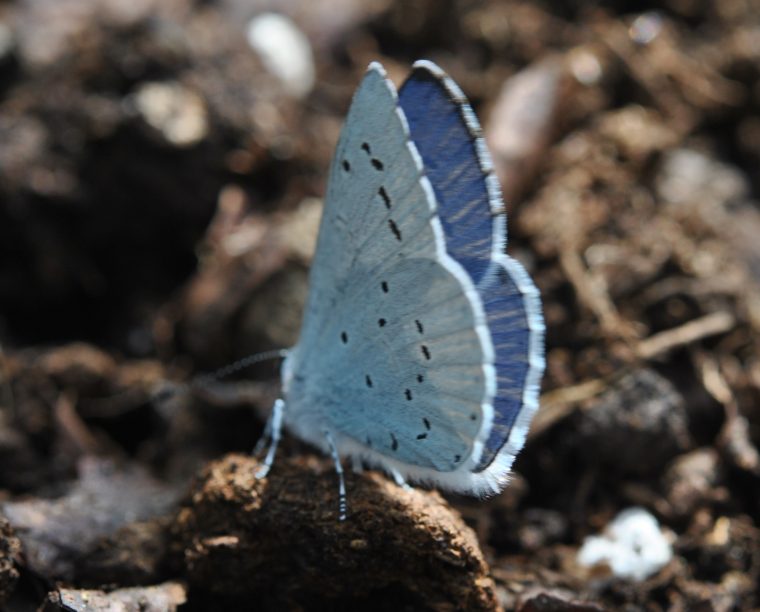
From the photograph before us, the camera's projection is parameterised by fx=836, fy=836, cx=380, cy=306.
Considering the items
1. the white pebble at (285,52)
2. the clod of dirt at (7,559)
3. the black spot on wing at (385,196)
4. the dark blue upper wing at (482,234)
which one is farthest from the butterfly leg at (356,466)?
the white pebble at (285,52)

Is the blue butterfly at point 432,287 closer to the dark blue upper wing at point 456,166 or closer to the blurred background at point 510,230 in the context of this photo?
the dark blue upper wing at point 456,166

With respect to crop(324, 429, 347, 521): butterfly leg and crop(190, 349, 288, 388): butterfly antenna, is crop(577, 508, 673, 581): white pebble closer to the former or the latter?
crop(324, 429, 347, 521): butterfly leg

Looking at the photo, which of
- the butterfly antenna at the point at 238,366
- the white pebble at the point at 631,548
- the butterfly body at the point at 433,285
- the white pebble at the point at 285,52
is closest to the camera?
the butterfly body at the point at 433,285

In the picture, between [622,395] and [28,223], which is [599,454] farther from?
[28,223]

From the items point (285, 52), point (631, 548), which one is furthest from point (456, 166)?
point (285, 52)

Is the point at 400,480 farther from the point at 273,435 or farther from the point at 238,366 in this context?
the point at 238,366

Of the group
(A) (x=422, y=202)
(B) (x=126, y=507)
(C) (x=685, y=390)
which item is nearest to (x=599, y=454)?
(C) (x=685, y=390)

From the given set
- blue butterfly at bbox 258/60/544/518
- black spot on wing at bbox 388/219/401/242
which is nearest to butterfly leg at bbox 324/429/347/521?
blue butterfly at bbox 258/60/544/518
